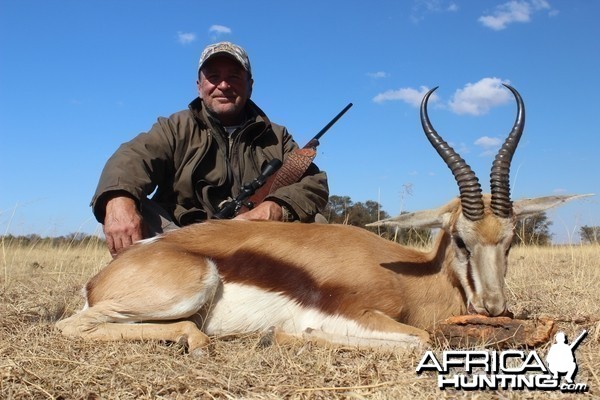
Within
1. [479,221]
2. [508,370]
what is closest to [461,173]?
[479,221]

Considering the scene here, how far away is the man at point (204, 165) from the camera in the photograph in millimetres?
4978

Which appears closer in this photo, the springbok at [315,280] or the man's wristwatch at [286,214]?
the springbok at [315,280]

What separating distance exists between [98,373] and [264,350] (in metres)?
0.99

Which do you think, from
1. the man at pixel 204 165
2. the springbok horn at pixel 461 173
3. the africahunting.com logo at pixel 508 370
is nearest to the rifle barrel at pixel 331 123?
the man at pixel 204 165

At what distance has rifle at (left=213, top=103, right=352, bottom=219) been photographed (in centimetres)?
578

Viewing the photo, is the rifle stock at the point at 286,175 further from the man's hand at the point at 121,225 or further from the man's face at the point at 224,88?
the man's hand at the point at 121,225

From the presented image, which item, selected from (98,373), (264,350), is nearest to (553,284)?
(264,350)

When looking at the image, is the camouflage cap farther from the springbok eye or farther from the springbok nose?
the springbok nose

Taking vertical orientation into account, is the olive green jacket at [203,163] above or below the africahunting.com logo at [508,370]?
above

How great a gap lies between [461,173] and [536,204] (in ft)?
2.32

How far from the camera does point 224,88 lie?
6305 mm

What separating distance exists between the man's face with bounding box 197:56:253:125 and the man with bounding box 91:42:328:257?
1 centimetres

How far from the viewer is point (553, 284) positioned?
6191 mm

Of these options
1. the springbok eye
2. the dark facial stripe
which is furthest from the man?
the dark facial stripe
